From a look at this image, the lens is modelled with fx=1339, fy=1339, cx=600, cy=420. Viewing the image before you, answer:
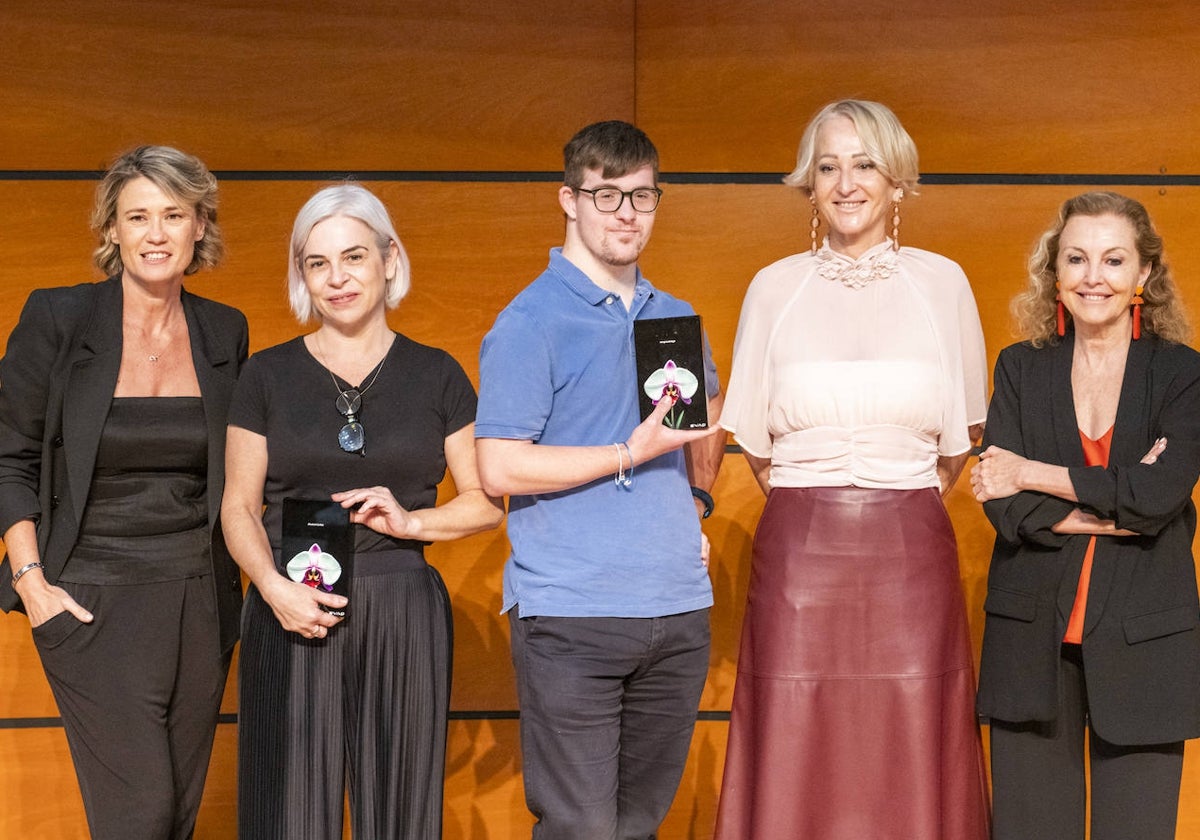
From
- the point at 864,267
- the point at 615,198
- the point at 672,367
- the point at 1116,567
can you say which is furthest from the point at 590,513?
the point at 1116,567

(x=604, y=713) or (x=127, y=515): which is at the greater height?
(x=127, y=515)

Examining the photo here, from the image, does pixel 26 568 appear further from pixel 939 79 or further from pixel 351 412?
pixel 939 79

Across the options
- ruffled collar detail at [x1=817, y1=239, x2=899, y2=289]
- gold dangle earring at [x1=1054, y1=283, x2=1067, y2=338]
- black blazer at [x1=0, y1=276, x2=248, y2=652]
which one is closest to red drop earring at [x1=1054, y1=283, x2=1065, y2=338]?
gold dangle earring at [x1=1054, y1=283, x2=1067, y2=338]

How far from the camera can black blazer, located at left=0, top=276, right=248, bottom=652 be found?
8.77 ft

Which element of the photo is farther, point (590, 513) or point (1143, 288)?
point (1143, 288)

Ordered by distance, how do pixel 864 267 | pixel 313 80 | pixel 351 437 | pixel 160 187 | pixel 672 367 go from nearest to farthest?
pixel 672 367
pixel 351 437
pixel 864 267
pixel 160 187
pixel 313 80

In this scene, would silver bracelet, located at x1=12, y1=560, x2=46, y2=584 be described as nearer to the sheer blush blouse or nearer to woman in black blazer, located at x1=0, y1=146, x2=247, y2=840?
woman in black blazer, located at x1=0, y1=146, x2=247, y2=840

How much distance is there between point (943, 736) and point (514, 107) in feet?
6.52

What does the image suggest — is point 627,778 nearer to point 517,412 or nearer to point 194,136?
point 517,412

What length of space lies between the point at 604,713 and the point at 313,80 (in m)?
1.98

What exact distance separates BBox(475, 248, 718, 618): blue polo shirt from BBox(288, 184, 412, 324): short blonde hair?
0.32 meters

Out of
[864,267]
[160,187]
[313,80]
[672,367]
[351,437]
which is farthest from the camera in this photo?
[313,80]

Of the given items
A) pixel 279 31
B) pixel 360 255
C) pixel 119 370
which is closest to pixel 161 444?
pixel 119 370

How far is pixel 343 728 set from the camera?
2.51 meters
